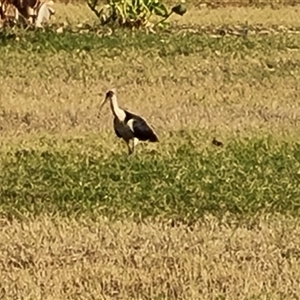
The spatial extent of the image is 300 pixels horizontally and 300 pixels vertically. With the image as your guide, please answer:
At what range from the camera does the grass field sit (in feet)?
24.5

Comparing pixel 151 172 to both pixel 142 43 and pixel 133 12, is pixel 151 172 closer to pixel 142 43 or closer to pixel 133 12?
pixel 142 43

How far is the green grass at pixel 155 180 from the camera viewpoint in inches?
370

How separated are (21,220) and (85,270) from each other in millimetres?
1511

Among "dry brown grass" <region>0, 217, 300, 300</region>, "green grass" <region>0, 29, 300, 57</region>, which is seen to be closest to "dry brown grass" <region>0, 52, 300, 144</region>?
"green grass" <region>0, 29, 300, 57</region>

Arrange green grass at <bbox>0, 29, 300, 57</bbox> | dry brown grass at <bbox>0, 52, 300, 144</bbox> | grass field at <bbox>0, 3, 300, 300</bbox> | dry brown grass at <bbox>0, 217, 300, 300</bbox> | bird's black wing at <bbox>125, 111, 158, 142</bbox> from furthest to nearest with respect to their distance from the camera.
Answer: green grass at <bbox>0, 29, 300, 57</bbox>, dry brown grass at <bbox>0, 52, 300, 144</bbox>, bird's black wing at <bbox>125, 111, 158, 142</bbox>, grass field at <bbox>0, 3, 300, 300</bbox>, dry brown grass at <bbox>0, 217, 300, 300</bbox>

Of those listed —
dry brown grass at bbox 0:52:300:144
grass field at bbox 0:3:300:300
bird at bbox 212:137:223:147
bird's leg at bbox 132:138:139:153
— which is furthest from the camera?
dry brown grass at bbox 0:52:300:144

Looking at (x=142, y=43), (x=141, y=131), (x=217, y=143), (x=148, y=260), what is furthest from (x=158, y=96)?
(x=148, y=260)

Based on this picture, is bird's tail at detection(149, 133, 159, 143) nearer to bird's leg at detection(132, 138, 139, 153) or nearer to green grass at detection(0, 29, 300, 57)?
bird's leg at detection(132, 138, 139, 153)

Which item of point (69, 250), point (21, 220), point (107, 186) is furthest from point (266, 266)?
point (107, 186)

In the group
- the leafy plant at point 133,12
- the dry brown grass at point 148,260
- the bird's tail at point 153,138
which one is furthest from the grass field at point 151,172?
the leafy plant at point 133,12

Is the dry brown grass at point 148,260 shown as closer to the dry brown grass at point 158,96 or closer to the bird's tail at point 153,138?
the bird's tail at point 153,138

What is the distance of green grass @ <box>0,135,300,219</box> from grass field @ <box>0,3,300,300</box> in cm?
2

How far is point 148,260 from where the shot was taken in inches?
306

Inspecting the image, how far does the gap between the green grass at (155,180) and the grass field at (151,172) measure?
0.05 feet
